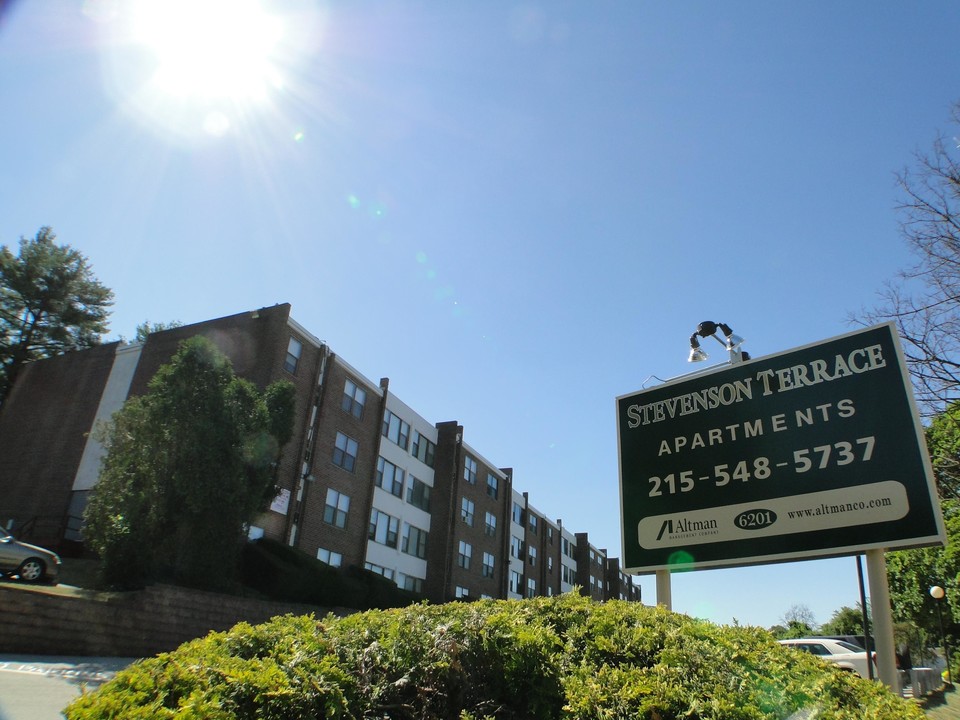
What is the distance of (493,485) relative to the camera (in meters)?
42.8

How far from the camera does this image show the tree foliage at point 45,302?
124ft

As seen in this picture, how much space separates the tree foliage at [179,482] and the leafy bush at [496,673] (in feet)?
46.7

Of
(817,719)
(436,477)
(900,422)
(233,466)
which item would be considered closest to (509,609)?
(817,719)

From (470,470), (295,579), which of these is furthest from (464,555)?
(295,579)

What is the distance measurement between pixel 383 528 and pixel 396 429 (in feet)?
17.5

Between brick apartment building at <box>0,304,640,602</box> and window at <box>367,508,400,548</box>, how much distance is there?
0.10m

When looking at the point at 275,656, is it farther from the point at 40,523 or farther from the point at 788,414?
the point at 40,523

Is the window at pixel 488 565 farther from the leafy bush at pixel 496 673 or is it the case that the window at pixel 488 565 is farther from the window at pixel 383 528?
the leafy bush at pixel 496 673

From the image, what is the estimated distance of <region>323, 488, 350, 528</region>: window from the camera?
2642 centimetres

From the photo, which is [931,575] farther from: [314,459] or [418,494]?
[314,459]

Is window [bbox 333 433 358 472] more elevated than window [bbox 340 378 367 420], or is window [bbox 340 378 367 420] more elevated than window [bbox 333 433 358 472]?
window [bbox 340 378 367 420]

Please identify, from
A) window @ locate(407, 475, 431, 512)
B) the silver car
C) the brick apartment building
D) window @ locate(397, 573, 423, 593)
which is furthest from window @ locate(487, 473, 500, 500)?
the silver car

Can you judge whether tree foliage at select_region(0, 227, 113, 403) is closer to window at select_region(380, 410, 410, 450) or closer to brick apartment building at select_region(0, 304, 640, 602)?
brick apartment building at select_region(0, 304, 640, 602)

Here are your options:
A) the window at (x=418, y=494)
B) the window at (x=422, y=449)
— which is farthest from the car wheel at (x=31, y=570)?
the window at (x=422, y=449)
